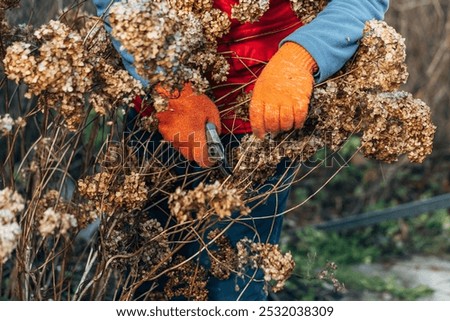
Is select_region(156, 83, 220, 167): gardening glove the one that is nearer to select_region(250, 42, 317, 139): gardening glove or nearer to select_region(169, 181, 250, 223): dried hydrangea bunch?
select_region(250, 42, 317, 139): gardening glove

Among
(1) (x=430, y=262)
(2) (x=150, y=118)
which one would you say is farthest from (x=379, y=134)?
(1) (x=430, y=262)

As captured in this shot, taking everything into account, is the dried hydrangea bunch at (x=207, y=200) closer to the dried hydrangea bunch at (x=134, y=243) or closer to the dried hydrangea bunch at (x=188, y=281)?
the dried hydrangea bunch at (x=134, y=243)

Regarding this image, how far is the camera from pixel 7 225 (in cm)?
162

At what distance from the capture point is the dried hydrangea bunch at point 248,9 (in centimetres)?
204

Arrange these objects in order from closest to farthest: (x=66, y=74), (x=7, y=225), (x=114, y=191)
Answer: (x=7, y=225), (x=66, y=74), (x=114, y=191)

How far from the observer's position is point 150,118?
203cm

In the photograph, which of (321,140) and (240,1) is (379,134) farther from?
(240,1)

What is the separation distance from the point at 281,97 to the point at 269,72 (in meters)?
0.10

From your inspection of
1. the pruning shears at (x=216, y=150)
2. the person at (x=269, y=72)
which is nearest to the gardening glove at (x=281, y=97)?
the person at (x=269, y=72)

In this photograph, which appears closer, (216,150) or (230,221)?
(216,150)

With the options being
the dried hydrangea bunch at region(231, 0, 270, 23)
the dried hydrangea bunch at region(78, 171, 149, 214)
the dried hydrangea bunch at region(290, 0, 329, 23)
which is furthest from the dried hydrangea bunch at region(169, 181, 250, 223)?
the dried hydrangea bunch at region(290, 0, 329, 23)

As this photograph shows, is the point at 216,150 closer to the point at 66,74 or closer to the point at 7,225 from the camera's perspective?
the point at 66,74

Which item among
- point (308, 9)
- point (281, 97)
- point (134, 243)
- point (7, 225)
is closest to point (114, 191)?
point (134, 243)

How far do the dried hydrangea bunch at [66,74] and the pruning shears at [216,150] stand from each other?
324mm
